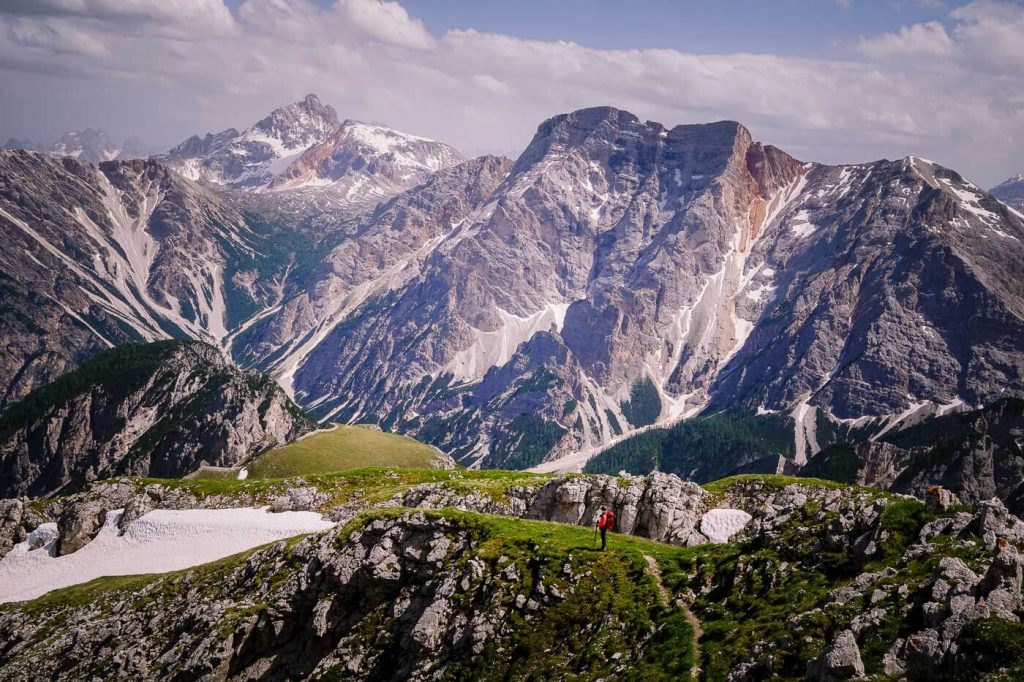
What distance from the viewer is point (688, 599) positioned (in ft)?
130

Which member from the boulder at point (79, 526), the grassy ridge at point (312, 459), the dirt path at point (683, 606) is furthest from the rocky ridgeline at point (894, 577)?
the grassy ridge at point (312, 459)

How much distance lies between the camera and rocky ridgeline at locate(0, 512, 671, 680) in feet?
138

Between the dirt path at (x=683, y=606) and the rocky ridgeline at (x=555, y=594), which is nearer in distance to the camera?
the rocky ridgeline at (x=555, y=594)

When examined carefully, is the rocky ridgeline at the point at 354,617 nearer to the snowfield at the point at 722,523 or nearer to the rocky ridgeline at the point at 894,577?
the rocky ridgeline at the point at 894,577

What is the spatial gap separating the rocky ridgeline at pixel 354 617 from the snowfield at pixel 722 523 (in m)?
18.3

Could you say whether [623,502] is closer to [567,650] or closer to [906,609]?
[567,650]

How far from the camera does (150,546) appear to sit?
83.0 m

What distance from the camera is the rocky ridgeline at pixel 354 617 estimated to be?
1656 inches

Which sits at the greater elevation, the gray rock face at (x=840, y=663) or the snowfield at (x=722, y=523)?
the gray rock face at (x=840, y=663)

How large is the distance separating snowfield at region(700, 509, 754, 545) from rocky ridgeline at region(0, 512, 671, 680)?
18326 millimetres

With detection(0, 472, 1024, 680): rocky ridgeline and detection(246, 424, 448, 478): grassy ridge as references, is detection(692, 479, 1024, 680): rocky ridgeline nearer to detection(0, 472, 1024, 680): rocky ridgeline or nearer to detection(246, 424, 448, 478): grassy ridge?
detection(0, 472, 1024, 680): rocky ridgeline

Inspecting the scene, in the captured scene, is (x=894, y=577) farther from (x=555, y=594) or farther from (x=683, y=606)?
(x=555, y=594)

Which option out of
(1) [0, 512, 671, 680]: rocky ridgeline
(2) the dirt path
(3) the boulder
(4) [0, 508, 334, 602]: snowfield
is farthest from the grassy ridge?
(2) the dirt path

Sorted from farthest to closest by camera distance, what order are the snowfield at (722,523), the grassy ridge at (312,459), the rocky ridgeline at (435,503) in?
the grassy ridge at (312,459)
the rocky ridgeline at (435,503)
the snowfield at (722,523)
